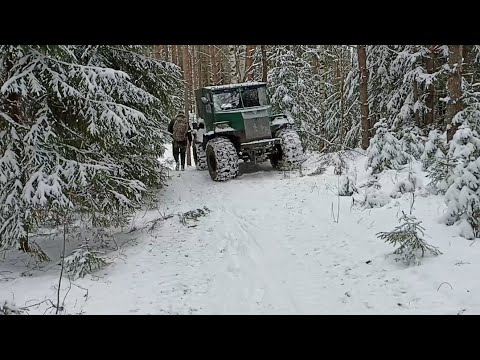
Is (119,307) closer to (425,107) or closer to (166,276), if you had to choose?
(166,276)

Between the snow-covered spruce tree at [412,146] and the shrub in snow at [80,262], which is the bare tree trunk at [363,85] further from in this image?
the shrub in snow at [80,262]

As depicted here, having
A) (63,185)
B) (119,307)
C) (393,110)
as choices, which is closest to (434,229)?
(119,307)

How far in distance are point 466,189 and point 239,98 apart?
8027 millimetres

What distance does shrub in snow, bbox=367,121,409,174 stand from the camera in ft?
27.2

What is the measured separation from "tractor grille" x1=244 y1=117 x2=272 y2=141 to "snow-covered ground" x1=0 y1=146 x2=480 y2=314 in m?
3.52

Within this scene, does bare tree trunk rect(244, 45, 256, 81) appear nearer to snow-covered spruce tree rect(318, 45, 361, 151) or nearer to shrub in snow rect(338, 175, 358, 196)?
snow-covered spruce tree rect(318, 45, 361, 151)

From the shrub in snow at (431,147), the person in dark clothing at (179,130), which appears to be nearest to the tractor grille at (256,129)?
the person in dark clothing at (179,130)

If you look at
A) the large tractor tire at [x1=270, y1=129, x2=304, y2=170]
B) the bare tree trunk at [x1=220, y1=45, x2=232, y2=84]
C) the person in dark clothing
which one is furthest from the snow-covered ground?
the bare tree trunk at [x1=220, y1=45, x2=232, y2=84]

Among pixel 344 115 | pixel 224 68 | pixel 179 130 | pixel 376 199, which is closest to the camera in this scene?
pixel 376 199

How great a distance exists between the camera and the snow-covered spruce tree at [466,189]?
16.4 feet

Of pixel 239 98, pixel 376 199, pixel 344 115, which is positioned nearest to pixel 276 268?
pixel 376 199

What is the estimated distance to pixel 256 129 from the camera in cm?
1134

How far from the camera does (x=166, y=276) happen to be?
520cm

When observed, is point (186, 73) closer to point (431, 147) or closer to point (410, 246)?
A: point (431, 147)
